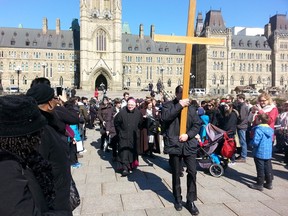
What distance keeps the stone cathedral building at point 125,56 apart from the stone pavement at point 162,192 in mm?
53924

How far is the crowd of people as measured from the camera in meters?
1.46

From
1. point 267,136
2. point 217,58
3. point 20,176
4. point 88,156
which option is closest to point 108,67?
point 217,58

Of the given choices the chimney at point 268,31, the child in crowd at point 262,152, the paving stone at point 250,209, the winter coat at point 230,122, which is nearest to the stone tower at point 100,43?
the chimney at point 268,31

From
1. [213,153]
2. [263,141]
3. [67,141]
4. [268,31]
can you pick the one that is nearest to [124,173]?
[67,141]

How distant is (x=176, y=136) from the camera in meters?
4.80

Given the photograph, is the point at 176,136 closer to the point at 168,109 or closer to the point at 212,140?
the point at 168,109

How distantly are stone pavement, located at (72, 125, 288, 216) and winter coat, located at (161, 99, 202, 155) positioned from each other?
105 cm

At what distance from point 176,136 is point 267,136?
230 centimetres

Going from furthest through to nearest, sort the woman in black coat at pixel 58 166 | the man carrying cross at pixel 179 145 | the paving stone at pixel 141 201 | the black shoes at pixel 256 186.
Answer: the black shoes at pixel 256 186 < the paving stone at pixel 141 201 < the man carrying cross at pixel 179 145 < the woman in black coat at pixel 58 166

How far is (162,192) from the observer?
18.7ft

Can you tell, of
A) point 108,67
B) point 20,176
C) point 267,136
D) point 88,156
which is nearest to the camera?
point 20,176

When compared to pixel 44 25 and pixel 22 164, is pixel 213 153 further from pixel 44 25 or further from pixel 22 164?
pixel 44 25

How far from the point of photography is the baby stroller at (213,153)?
269 inches

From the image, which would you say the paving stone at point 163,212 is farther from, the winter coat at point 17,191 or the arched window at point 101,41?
the arched window at point 101,41
